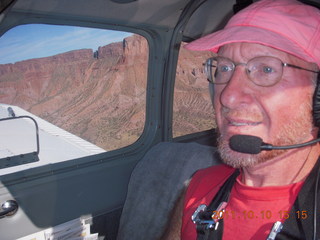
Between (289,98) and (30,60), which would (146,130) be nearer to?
(30,60)

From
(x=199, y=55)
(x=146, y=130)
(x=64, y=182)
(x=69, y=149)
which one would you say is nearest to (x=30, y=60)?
(x=69, y=149)

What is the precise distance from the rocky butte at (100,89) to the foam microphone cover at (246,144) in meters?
1.30

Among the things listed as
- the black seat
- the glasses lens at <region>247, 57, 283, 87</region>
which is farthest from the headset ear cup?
the black seat

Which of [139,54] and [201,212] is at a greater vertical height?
[139,54]

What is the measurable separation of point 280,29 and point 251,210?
0.74 metres

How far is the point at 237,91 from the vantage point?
140 cm

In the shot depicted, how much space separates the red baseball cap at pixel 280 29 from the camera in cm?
128

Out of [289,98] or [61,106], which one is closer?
[289,98]

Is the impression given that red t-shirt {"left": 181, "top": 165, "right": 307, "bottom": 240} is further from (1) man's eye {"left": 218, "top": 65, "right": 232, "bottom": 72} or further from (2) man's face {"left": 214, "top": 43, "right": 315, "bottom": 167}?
(1) man's eye {"left": 218, "top": 65, "right": 232, "bottom": 72}

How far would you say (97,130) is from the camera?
2484 millimetres

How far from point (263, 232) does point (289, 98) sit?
0.54 metres

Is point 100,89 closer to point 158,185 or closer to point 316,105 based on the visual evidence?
point 158,185
